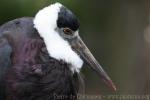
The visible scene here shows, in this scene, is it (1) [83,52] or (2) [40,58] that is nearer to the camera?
(2) [40,58]

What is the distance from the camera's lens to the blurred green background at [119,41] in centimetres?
913

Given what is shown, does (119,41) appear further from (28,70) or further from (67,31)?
(28,70)

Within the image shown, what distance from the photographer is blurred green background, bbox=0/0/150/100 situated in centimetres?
913

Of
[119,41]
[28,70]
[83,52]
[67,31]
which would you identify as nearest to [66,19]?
[67,31]

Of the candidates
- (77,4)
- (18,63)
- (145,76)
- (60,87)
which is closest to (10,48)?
(18,63)

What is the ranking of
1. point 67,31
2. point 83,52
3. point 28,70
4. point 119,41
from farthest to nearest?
point 119,41 → point 83,52 → point 67,31 → point 28,70

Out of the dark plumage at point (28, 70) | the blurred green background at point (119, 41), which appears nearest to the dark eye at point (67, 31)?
the dark plumage at point (28, 70)

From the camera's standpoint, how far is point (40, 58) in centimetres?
513

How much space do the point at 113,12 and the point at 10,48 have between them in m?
4.43

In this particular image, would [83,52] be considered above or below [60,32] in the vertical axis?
below

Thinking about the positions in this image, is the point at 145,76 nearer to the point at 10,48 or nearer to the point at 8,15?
Result: the point at 8,15

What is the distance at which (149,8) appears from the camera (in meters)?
9.28

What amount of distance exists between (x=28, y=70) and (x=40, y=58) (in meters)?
0.13

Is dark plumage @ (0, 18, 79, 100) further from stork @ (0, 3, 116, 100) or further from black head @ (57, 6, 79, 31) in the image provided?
black head @ (57, 6, 79, 31)
